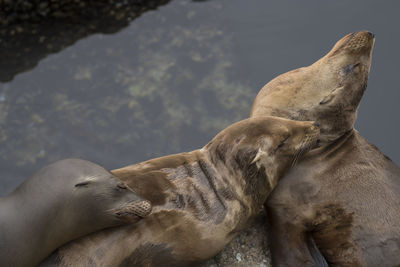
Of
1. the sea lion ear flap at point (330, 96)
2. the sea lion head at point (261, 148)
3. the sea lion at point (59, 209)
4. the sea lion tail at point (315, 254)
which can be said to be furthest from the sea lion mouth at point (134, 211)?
the sea lion ear flap at point (330, 96)

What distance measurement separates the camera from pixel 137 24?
7.32m

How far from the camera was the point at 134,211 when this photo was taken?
3.00 m

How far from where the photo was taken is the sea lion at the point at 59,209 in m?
2.75

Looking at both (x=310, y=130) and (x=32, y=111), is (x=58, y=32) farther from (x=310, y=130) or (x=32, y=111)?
(x=310, y=130)

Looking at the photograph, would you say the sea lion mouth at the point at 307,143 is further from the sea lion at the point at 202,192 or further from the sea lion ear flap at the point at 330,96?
the sea lion ear flap at the point at 330,96

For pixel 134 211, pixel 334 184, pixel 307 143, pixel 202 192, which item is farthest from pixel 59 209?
pixel 334 184

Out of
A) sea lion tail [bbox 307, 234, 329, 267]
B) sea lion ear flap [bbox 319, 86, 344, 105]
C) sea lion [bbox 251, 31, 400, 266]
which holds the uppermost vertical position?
sea lion ear flap [bbox 319, 86, 344, 105]

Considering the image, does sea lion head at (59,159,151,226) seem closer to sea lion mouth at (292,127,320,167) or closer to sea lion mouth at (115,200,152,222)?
sea lion mouth at (115,200,152,222)

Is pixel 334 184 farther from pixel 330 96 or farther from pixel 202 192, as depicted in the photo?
pixel 202 192

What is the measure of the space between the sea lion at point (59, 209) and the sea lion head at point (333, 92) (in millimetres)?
1579

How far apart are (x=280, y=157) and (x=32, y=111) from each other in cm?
438

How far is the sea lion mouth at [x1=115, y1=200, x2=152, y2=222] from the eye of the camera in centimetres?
298

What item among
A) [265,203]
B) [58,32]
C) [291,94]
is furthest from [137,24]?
[265,203]

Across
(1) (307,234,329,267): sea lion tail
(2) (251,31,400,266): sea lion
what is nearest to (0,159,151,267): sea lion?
(2) (251,31,400,266): sea lion
